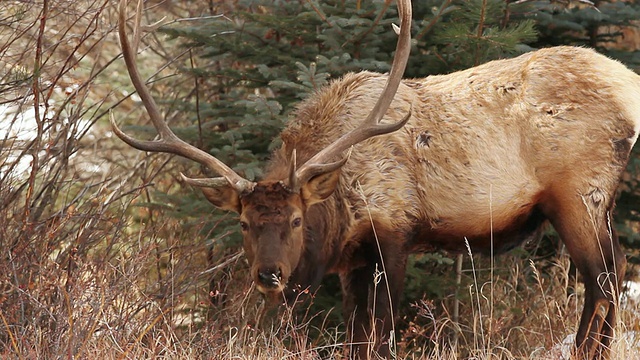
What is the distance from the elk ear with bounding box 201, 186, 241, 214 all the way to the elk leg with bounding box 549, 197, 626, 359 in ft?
6.87

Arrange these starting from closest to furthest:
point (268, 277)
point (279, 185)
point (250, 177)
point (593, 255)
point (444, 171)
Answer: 1. point (268, 277)
2. point (279, 185)
3. point (593, 255)
4. point (444, 171)
5. point (250, 177)

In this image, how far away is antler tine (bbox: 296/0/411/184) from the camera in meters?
5.62

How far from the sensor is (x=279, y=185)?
222 inches

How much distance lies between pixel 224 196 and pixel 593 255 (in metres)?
2.43

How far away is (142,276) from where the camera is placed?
6949 millimetres

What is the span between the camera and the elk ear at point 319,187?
5699 millimetres

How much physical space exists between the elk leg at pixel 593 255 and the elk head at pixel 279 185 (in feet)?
4.40

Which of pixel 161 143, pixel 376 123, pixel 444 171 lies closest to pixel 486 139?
pixel 444 171

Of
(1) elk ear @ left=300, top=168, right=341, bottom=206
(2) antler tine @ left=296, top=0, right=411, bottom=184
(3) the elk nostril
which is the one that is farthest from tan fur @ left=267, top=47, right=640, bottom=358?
(3) the elk nostril

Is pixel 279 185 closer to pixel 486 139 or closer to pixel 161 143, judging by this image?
pixel 161 143

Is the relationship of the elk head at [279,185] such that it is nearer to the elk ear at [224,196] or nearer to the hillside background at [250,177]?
the elk ear at [224,196]

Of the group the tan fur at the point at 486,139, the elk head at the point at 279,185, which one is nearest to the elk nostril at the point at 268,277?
the elk head at the point at 279,185

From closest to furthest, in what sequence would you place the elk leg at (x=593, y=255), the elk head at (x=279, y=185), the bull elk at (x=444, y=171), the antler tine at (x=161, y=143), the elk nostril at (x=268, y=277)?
1. the elk nostril at (x=268, y=277)
2. the elk head at (x=279, y=185)
3. the antler tine at (x=161, y=143)
4. the bull elk at (x=444, y=171)
5. the elk leg at (x=593, y=255)

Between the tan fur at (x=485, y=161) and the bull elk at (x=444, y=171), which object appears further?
the tan fur at (x=485, y=161)
